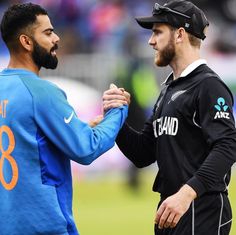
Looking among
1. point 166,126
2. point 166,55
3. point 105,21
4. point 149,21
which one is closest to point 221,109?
point 166,126

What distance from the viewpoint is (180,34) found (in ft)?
21.4

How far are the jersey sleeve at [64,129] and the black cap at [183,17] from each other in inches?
36.6

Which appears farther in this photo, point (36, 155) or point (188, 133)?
point (188, 133)

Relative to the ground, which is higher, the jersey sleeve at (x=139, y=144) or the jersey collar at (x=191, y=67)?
the jersey collar at (x=191, y=67)

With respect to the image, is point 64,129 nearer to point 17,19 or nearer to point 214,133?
point 17,19

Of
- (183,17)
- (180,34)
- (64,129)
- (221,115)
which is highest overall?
(183,17)

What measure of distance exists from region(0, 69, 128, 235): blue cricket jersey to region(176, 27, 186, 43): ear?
0.96 metres

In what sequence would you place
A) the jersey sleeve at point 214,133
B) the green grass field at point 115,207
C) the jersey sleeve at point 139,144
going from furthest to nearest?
the green grass field at point 115,207
the jersey sleeve at point 139,144
the jersey sleeve at point 214,133

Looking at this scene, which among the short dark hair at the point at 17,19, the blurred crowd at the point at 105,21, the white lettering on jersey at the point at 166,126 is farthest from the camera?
the blurred crowd at the point at 105,21

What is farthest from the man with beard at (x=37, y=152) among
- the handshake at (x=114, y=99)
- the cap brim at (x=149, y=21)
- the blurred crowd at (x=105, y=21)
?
the blurred crowd at (x=105, y=21)

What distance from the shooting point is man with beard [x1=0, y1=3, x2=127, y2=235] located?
19.7 feet

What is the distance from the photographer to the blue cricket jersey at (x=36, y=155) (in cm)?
602

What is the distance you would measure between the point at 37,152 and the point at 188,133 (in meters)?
1.03

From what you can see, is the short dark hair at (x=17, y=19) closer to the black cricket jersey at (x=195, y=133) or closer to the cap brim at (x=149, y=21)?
the cap brim at (x=149, y=21)
